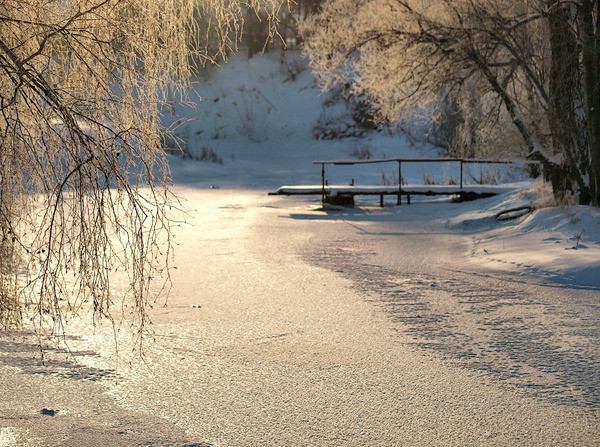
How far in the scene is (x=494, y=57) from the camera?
13.1 m

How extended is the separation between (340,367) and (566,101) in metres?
7.94

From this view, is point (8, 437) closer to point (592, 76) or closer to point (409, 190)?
point (592, 76)

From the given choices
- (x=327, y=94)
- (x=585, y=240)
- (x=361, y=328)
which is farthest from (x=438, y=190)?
(x=327, y=94)

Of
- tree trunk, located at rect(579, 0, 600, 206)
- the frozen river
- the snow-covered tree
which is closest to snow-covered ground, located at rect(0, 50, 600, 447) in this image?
the frozen river

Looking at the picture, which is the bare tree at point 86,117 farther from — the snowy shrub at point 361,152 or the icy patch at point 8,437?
the snowy shrub at point 361,152

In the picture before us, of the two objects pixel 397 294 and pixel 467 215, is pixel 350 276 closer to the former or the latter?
pixel 397 294

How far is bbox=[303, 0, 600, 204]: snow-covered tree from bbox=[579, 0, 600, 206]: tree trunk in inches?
0.6

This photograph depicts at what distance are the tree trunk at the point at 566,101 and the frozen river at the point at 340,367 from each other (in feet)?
12.8

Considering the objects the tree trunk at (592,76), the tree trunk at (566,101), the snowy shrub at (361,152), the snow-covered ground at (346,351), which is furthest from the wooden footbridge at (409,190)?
the snowy shrub at (361,152)

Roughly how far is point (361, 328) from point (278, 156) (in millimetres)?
28496

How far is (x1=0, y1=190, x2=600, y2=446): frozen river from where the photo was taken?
390 cm

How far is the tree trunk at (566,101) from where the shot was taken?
35.9 feet

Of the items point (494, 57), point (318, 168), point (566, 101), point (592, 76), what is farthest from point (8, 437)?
point (318, 168)

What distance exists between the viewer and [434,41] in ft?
41.1
